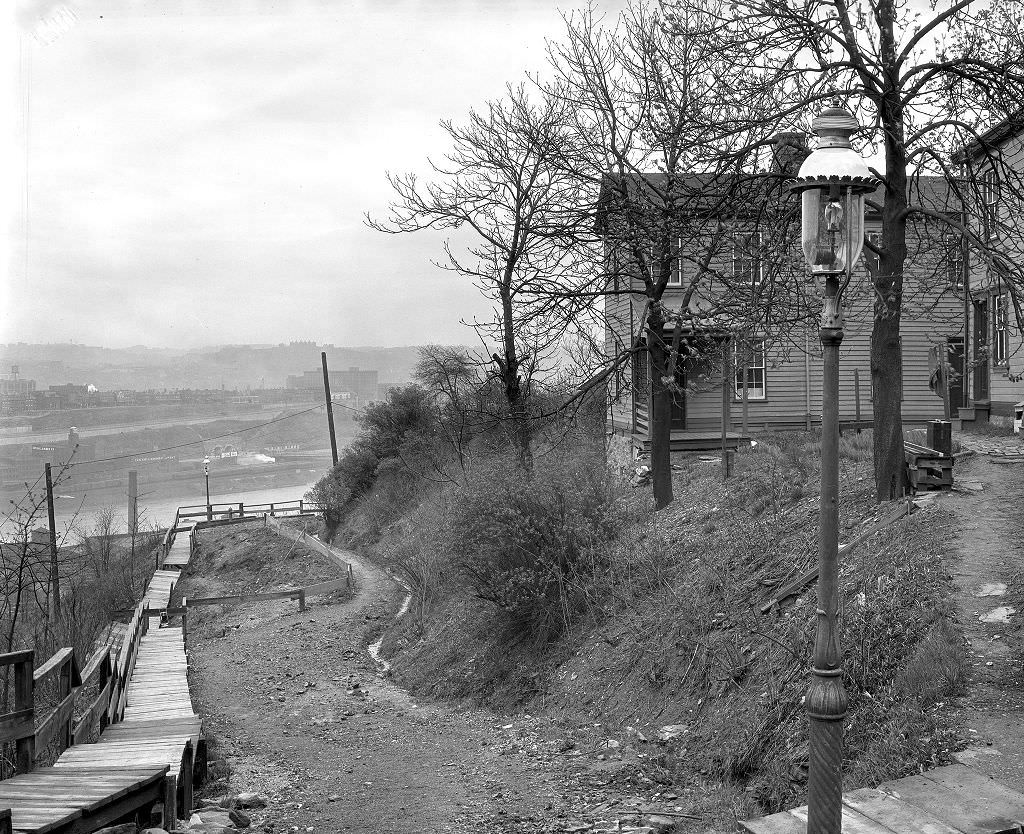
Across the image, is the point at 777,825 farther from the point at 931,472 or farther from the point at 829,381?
the point at 931,472

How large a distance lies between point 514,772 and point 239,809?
3.12 metres

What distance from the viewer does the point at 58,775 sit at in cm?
729

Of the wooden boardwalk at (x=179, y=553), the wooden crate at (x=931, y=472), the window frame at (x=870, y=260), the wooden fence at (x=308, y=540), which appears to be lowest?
the wooden boardwalk at (x=179, y=553)

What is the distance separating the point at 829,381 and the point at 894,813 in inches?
109

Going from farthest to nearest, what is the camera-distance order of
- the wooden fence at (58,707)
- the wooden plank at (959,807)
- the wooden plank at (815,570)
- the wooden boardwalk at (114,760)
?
the wooden plank at (815,570), the wooden fence at (58,707), the wooden boardwalk at (114,760), the wooden plank at (959,807)

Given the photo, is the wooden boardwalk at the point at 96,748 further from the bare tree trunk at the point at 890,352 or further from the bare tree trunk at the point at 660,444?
the bare tree trunk at the point at 660,444

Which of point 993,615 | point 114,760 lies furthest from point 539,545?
point 114,760

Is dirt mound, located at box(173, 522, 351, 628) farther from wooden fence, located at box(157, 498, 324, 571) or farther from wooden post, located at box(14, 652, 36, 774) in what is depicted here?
wooden post, located at box(14, 652, 36, 774)

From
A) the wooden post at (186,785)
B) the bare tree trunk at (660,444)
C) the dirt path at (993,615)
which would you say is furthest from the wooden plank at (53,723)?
the bare tree trunk at (660,444)

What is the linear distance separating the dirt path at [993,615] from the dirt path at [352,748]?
4065mm

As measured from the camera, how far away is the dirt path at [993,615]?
21.8ft

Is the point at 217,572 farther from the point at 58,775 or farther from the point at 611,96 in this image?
the point at 58,775

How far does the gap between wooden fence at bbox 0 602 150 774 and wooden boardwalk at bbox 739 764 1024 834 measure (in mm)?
5474

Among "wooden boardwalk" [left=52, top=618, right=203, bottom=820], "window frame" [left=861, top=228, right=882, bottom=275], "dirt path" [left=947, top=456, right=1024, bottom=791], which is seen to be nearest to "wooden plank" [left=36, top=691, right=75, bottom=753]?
"wooden boardwalk" [left=52, top=618, right=203, bottom=820]
